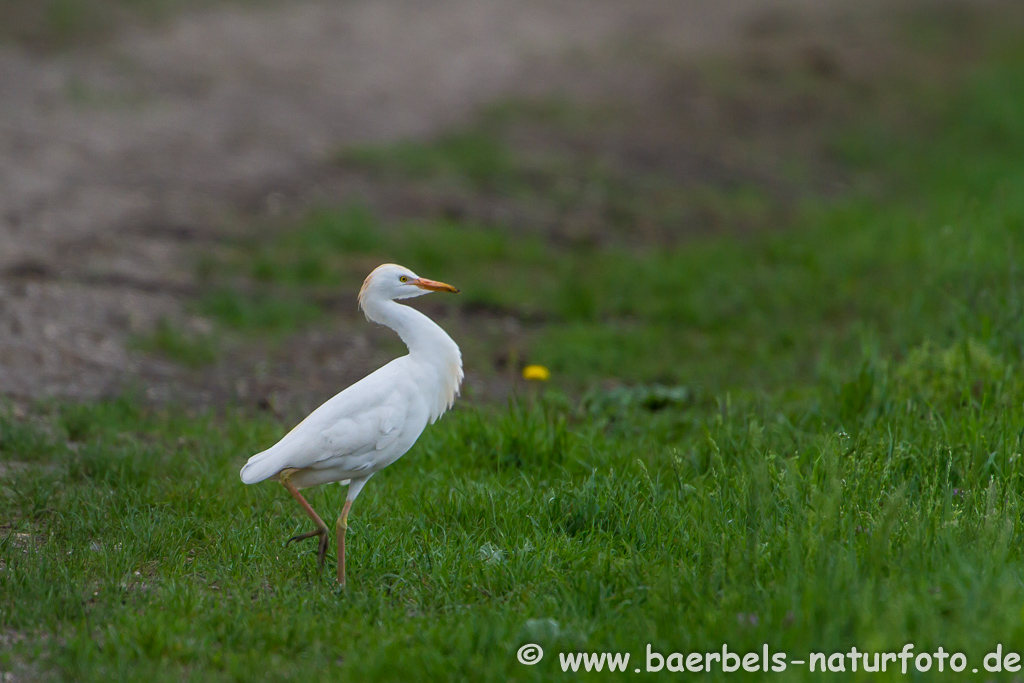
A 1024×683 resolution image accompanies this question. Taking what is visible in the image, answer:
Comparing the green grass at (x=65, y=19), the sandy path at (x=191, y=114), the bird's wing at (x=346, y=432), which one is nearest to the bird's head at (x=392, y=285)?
the bird's wing at (x=346, y=432)

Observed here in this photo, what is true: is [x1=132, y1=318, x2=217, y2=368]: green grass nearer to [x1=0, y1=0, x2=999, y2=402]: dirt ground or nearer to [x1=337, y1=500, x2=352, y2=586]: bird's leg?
[x1=0, y1=0, x2=999, y2=402]: dirt ground

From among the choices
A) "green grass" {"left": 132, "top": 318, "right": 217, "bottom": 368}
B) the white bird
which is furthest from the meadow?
the white bird

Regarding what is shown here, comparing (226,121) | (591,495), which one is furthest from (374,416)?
(226,121)

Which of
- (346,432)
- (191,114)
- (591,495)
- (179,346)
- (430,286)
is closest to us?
(346,432)

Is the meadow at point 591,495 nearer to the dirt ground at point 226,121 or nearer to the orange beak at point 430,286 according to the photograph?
the dirt ground at point 226,121

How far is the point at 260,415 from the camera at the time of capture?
5.91 metres

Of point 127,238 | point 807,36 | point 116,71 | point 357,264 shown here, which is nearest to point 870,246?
point 357,264

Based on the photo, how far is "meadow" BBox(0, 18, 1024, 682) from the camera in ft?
10.7

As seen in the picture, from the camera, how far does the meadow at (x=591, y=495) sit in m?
3.27

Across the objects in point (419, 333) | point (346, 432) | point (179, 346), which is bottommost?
point (179, 346)

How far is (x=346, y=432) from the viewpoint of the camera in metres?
3.79

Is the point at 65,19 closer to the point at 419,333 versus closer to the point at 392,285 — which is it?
the point at 392,285

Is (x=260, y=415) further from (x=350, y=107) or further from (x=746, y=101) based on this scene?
(x=746, y=101)

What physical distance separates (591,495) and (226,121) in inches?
344
